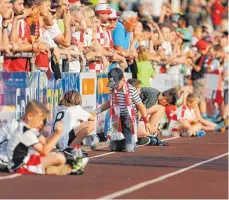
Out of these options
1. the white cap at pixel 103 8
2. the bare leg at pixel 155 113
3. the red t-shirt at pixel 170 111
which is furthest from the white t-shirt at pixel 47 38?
the red t-shirt at pixel 170 111

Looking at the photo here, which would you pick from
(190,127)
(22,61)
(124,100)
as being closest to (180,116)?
(190,127)

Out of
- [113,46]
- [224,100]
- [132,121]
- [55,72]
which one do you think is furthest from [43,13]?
[224,100]

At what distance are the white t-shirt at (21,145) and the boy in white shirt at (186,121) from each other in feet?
31.9

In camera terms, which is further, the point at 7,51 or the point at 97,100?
the point at 97,100

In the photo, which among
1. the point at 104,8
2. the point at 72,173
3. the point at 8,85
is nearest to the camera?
the point at 72,173

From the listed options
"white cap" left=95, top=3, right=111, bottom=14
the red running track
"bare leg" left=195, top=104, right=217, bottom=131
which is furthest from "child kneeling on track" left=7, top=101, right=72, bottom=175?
"bare leg" left=195, top=104, right=217, bottom=131

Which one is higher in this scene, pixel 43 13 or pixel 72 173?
pixel 43 13

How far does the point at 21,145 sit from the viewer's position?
14.6 metres

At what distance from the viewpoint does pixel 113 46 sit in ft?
74.3

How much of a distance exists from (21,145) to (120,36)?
28.1 feet

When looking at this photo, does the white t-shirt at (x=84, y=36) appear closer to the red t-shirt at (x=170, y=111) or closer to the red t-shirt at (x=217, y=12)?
the red t-shirt at (x=170, y=111)

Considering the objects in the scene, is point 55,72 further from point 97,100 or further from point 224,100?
point 224,100

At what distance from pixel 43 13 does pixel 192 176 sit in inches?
205

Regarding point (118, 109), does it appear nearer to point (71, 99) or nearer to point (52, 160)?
point (71, 99)
